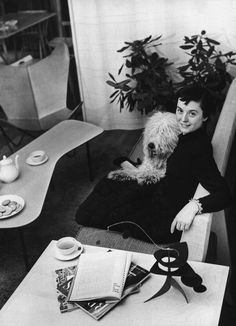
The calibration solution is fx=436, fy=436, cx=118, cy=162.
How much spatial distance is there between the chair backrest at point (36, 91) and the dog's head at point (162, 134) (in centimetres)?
154

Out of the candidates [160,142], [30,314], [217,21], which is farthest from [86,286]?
[217,21]

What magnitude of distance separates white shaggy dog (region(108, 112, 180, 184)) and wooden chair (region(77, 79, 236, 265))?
218 millimetres

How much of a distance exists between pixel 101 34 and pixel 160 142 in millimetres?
1689

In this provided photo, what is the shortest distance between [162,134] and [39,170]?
80cm

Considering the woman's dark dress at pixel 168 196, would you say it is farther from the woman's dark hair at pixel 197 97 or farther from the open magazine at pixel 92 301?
the open magazine at pixel 92 301

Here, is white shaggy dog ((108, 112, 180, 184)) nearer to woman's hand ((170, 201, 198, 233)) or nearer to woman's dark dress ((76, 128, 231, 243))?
woman's dark dress ((76, 128, 231, 243))

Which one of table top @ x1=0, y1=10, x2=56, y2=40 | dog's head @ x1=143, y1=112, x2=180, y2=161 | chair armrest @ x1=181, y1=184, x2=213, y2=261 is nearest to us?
chair armrest @ x1=181, y1=184, x2=213, y2=261

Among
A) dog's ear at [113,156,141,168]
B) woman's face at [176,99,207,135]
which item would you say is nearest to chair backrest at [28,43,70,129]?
dog's ear at [113,156,141,168]

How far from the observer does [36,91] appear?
3596 millimetres

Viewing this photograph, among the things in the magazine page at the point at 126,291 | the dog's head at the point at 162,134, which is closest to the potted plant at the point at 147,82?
the dog's head at the point at 162,134

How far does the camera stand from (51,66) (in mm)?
3617

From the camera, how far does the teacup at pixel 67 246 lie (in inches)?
68.9

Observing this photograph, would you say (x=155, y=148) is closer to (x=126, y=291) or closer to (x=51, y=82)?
(x=126, y=291)

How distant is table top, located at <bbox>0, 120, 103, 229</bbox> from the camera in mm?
2142
